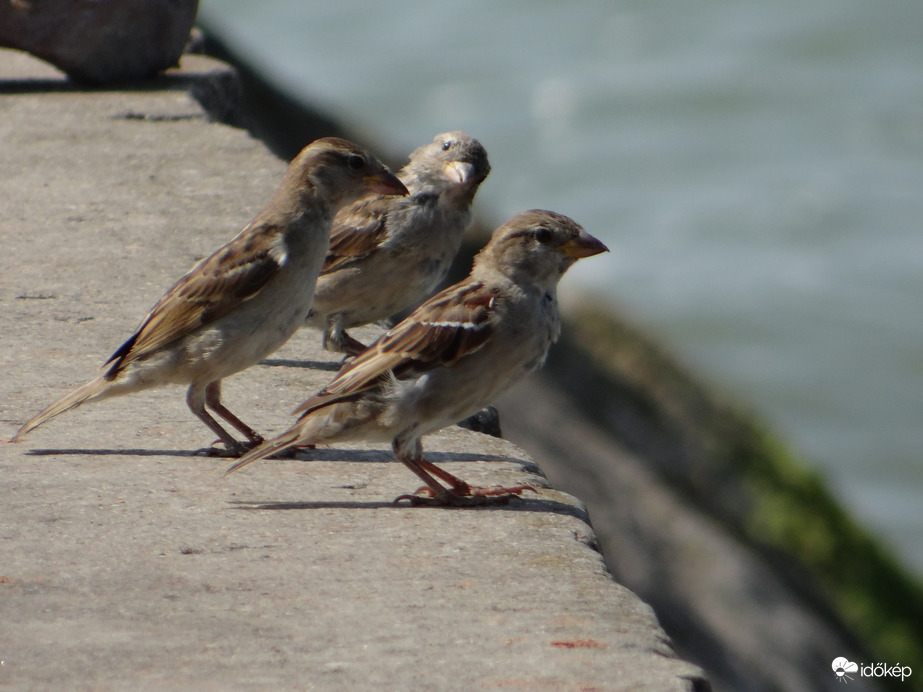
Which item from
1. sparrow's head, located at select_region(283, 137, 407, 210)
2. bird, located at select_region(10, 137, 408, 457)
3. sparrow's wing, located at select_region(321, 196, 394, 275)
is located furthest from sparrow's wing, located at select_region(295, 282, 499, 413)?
sparrow's wing, located at select_region(321, 196, 394, 275)

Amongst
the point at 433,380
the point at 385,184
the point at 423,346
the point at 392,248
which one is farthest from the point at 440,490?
the point at 392,248

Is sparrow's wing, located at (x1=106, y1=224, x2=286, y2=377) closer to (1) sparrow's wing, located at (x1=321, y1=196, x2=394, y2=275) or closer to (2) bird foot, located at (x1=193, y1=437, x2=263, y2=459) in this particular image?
(2) bird foot, located at (x1=193, y1=437, x2=263, y2=459)

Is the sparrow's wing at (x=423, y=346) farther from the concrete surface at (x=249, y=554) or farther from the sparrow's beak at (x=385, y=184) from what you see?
the sparrow's beak at (x=385, y=184)

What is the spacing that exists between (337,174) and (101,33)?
4.14 meters

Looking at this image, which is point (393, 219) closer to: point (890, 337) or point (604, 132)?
point (890, 337)

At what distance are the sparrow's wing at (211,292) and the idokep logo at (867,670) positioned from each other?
17.6 feet

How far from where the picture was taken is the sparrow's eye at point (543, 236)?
14.1 feet

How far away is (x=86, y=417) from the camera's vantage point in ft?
15.3

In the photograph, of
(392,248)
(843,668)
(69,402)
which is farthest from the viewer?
(843,668)

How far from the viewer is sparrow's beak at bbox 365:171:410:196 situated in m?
4.77

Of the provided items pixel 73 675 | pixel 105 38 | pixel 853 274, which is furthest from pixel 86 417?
pixel 853 274

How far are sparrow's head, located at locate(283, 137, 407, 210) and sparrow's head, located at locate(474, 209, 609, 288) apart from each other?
607 mm

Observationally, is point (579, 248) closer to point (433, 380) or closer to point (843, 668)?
point (433, 380)

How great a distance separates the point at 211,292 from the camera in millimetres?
4359
